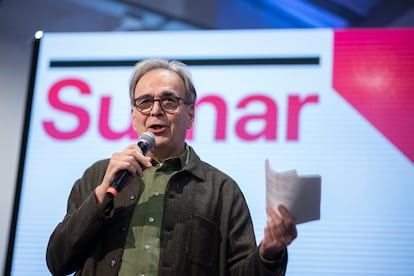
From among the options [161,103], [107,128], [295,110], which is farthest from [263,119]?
[161,103]

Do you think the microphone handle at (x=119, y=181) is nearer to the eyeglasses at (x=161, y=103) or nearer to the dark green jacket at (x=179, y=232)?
the dark green jacket at (x=179, y=232)

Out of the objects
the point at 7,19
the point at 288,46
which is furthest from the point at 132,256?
the point at 7,19

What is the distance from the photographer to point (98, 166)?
2.27 metres

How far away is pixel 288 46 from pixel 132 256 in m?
1.73

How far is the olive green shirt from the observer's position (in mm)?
1995

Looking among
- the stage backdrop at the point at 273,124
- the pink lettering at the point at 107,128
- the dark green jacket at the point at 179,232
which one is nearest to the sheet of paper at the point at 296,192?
the dark green jacket at the point at 179,232

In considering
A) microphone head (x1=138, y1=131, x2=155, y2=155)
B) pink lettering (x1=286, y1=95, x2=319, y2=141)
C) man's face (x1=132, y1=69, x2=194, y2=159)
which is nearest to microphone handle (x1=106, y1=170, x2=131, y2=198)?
microphone head (x1=138, y1=131, x2=155, y2=155)

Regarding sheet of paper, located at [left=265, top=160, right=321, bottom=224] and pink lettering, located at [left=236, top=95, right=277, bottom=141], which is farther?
pink lettering, located at [left=236, top=95, right=277, bottom=141]

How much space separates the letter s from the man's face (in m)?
1.14

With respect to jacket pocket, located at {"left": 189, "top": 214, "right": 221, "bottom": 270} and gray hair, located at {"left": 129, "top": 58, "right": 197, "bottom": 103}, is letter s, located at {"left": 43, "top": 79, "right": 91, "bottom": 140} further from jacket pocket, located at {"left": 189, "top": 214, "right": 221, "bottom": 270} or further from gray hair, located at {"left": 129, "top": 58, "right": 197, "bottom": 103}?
jacket pocket, located at {"left": 189, "top": 214, "right": 221, "bottom": 270}

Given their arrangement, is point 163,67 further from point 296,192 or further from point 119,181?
point 296,192

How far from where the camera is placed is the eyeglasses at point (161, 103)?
2.23 m

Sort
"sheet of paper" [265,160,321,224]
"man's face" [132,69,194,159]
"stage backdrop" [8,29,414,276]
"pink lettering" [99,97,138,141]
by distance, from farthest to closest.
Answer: "pink lettering" [99,97,138,141] → "stage backdrop" [8,29,414,276] → "man's face" [132,69,194,159] → "sheet of paper" [265,160,321,224]

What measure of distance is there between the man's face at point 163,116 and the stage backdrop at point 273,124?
955mm
